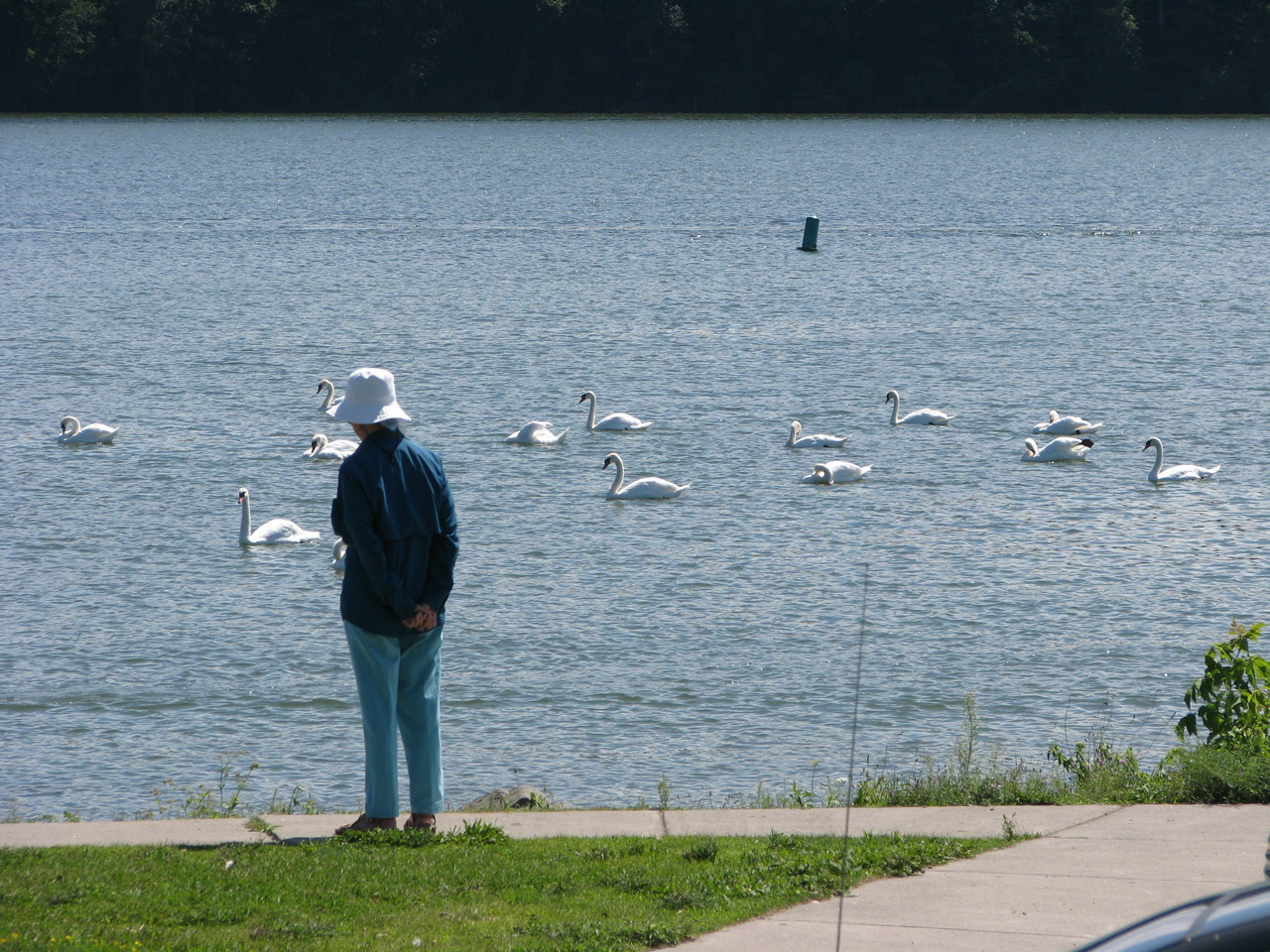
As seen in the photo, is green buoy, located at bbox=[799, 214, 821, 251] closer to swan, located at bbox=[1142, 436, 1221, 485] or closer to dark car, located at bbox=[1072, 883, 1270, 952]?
swan, located at bbox=[1142, 436, 1221, 485]

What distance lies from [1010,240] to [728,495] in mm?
30659

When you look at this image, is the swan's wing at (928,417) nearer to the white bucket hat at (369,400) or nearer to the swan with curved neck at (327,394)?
the swan with curved neck at (327,394)

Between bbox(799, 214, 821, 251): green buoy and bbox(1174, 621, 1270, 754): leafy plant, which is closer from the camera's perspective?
bbox(1174, 621, 1270, 754): leafy plant

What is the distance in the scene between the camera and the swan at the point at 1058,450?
62.7ft

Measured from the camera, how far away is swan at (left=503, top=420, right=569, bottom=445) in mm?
20297

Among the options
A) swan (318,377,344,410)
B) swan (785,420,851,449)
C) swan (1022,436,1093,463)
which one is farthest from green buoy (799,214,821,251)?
swan (1022,436,1093,463)

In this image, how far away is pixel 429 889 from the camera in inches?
234

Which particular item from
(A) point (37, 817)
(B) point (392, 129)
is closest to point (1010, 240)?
(A) point (37, 817)

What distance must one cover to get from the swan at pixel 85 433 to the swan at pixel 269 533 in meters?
5.22
